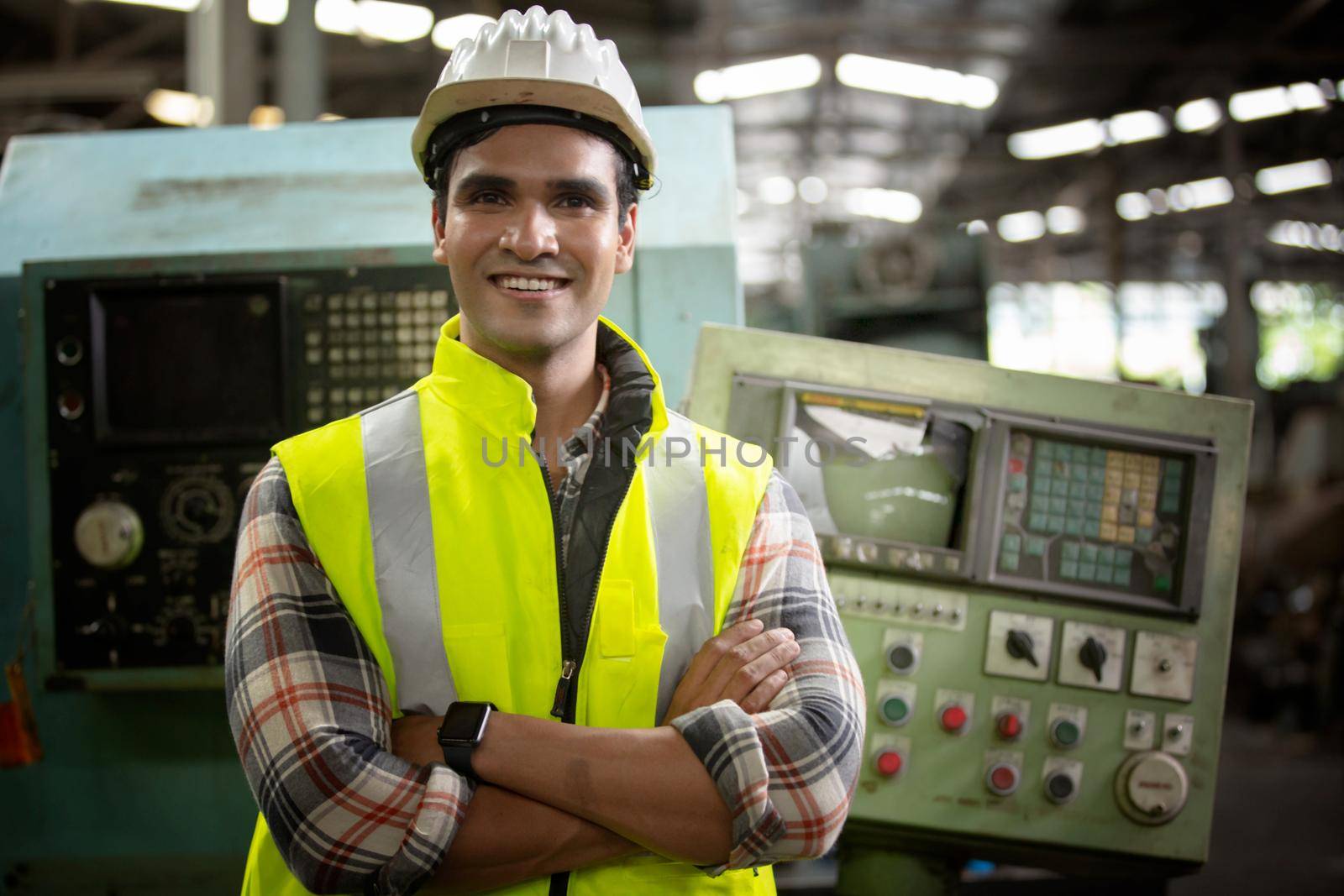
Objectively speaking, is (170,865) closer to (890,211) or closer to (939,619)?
(939,619)

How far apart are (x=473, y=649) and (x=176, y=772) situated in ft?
3.13

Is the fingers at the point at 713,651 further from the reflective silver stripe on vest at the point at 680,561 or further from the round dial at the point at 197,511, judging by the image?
the round dial at the point at 197,511

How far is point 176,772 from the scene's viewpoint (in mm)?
1699

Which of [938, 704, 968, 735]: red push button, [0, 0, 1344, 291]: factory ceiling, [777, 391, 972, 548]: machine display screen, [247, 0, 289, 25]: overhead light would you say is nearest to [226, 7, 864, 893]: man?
[777, 391, 972, 548]: machine display screen

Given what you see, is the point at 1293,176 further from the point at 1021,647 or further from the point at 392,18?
the point at 1021,647

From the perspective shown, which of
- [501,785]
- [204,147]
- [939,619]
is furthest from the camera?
[204,147]

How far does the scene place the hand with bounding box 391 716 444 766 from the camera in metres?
0.99

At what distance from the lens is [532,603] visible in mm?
1030

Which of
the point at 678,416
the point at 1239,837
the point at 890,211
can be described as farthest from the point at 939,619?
the point at 890,211

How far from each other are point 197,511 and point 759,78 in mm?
6641

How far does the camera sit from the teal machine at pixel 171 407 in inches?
62.9

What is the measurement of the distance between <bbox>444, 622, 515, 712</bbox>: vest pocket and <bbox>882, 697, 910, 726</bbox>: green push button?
2.07 ft

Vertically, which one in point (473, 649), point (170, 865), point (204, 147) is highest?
point (204, 147)

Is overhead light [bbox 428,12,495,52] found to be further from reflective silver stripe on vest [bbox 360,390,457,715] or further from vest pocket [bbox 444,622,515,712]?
vest pocket [bbox 444,622,515,712]
